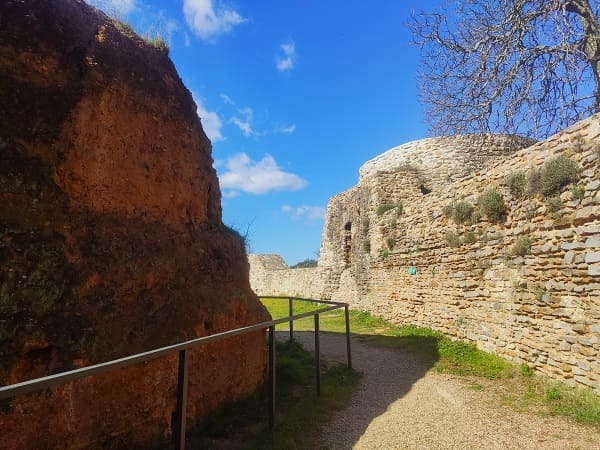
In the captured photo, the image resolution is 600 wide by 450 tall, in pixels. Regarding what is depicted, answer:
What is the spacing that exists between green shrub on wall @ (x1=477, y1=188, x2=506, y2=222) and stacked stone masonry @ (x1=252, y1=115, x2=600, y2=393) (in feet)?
0.36

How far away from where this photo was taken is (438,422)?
4289 mm

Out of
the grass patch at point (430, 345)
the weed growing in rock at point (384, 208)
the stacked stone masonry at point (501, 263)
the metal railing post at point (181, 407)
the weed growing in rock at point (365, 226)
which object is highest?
the weed growing in rock at point (384, 208)

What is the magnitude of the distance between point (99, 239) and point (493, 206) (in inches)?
267

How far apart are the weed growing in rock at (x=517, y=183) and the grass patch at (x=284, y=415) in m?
4.33

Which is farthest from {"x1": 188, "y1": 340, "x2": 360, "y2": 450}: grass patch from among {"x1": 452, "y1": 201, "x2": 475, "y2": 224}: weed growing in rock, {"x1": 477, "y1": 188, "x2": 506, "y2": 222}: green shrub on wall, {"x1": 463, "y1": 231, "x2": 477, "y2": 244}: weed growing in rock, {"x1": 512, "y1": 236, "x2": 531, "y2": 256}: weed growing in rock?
{"x1": 452, "y1": 201, "x2": 475, "y2": 224}: weed growing in rock

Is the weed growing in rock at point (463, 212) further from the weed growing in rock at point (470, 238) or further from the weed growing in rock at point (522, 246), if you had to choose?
the weed growing in rock at point (522, 246)

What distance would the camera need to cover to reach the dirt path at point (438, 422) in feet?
12.5

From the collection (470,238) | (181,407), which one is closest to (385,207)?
(470,238)

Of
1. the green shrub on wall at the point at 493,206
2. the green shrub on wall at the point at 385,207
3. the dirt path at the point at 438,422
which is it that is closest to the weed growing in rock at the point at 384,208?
the green shrub on wall at the point at 385,207

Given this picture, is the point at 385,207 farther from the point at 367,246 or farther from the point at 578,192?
the point at 578,192

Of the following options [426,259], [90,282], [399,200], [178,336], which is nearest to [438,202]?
[426,259]

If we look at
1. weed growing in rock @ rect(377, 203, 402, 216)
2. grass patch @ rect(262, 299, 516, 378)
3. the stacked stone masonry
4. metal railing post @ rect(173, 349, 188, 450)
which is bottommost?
grass patch @ rect(262, 299, 516, 378)

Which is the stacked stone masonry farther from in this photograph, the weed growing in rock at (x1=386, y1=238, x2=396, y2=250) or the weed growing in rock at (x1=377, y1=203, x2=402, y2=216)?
the weed growing in rock at (x1=377, y1=203, x2=402, y2=216)

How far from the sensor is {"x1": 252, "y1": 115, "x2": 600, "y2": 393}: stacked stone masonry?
17.1ft
